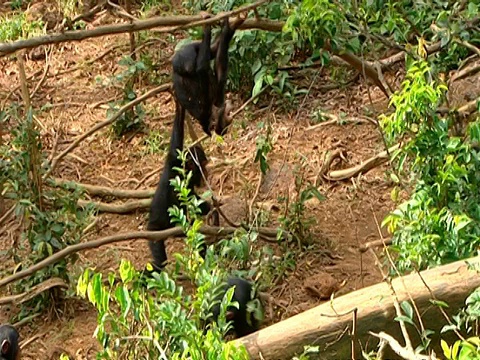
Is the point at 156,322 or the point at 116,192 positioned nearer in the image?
the point at 156,322

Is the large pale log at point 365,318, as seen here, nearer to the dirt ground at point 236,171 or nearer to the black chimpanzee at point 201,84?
the dirt ground at point 236,171

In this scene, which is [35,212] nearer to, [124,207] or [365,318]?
[124,207]

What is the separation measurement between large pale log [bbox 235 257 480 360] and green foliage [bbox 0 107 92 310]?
2797 mm

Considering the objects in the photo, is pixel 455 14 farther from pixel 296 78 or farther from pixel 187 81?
pixel 296 78

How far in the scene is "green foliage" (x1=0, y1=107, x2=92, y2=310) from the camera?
686 cm

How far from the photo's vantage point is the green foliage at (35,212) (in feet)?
22.5

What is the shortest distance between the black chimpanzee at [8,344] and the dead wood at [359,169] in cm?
331

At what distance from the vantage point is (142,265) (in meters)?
7.51

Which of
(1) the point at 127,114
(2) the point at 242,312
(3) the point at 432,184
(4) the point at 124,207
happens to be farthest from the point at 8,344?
(1) the point at 127,114

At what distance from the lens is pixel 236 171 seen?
830 cm

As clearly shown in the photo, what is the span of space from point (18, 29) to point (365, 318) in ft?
22.7

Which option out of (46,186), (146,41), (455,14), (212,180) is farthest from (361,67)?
(146,41)

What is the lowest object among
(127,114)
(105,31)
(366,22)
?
(127,114)

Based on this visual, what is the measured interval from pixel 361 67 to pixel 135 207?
112 inches
